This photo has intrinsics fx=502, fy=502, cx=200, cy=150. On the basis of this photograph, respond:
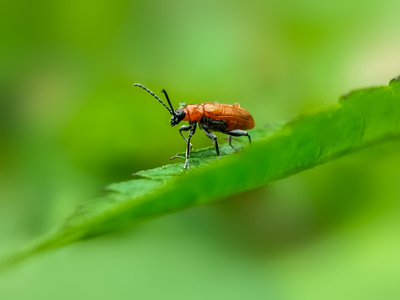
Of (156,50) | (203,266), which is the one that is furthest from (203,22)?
(203,266)

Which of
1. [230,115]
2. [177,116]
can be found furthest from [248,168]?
[177,116]

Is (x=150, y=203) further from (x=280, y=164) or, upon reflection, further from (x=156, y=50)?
(x=156, y=50)

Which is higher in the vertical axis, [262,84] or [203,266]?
[262,84]

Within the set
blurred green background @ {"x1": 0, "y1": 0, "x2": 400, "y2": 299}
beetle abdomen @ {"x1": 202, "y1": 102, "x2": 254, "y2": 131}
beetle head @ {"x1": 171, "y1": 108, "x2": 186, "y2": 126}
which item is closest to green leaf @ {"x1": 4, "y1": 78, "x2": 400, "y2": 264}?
blurred green background @ {"x1": 0, "y1": 0, "x2": 400, "y2": 299}

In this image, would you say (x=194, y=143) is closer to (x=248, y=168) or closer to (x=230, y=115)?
(x=230, y=115)

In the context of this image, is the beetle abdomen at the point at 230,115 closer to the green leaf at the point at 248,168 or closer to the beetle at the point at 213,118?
the beetle at the point at 213,118

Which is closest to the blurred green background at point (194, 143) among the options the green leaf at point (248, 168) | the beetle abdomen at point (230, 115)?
the green leaf at point (248, 168)

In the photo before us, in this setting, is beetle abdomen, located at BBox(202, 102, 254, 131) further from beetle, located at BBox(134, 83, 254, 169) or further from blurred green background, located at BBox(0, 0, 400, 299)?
blurred green background, located at BBox(0, 0, 400, 299)
